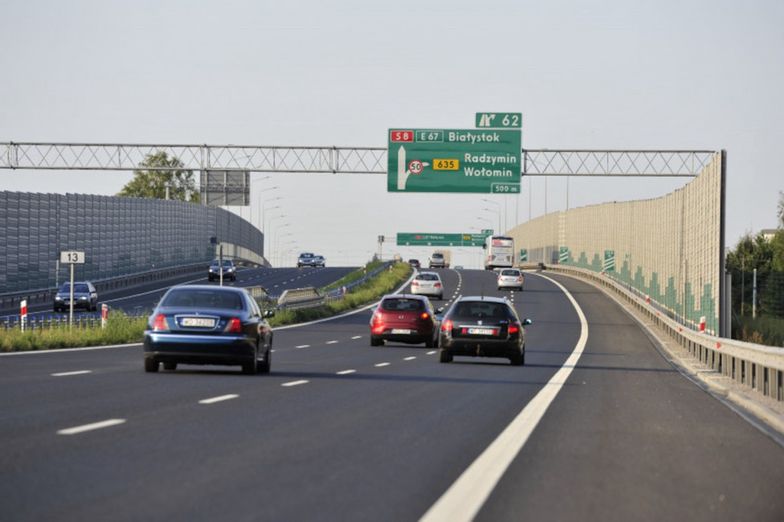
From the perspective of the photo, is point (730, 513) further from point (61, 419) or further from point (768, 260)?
point (768, 260)

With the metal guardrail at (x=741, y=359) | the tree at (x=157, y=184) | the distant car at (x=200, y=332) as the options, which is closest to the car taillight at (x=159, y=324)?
the distant car at (x=200, y=332)

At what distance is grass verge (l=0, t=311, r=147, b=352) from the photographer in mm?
32906

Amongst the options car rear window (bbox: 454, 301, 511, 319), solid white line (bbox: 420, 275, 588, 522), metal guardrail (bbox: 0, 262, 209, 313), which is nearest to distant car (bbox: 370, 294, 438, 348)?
car rear window (bbox: 454, 301, 511, 319)

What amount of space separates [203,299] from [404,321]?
16.9m

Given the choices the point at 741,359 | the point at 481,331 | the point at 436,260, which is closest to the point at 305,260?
the point at 436,260

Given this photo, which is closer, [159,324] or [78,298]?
[159,324]

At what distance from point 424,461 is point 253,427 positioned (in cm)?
288

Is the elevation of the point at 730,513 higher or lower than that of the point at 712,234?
lower

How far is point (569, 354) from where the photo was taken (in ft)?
128

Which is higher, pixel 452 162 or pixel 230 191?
pixel 452 162

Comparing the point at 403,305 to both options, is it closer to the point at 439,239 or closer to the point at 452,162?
the point at 452,162

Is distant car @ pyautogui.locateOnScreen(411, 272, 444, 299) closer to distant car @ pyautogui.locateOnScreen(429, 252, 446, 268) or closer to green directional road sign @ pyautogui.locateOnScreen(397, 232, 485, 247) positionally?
distant car @ pyautogui.locateOnScreen(429, 252, 446, 268)

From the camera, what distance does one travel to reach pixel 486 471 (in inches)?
440

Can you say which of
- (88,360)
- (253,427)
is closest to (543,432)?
(253,427)
